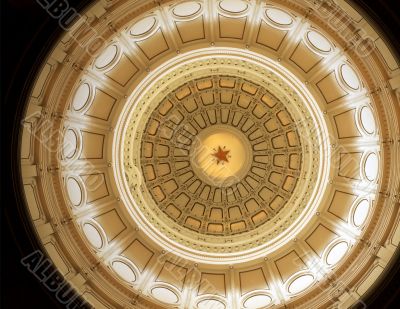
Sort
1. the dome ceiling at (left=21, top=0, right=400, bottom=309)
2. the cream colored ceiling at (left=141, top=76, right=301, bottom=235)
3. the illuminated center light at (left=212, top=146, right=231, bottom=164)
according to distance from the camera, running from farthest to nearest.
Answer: the illuminated center light at (left=212, top=146, right=231, bottom=164) → the cream colored ceiling at (left=141, top=76, right=301, bottom=235) → the dome ceiling at (left=21, top=0, right=400, bottom=309)

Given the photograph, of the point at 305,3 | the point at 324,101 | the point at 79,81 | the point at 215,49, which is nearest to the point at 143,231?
the point at 79,81

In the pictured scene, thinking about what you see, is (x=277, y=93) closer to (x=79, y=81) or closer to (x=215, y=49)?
(x=215, y=49)

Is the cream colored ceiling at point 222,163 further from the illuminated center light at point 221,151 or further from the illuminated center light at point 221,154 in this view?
the illuminated center light at point 221,154

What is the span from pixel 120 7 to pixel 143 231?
8292 mm

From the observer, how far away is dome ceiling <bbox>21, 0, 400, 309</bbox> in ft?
38.9

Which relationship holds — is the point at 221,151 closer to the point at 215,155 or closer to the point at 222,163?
the point at 215,155

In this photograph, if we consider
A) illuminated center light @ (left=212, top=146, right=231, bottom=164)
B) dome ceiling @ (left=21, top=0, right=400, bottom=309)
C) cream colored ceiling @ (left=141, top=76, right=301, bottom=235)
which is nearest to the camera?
dome ceiling @ (left=21, top=0, right=400, bottom=309)

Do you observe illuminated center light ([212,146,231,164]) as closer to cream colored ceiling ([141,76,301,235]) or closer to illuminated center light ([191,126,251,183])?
illuminated center light ([191,126,251,183])

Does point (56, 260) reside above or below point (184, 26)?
below

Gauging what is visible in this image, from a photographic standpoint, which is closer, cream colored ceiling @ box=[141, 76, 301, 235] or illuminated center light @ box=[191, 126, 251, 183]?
cream colored ceiling @ box=[141, 76, 301, 235]

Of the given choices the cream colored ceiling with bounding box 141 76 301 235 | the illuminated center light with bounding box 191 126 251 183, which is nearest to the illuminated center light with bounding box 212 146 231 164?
the illuminated center light with bounding box 191 126 251 183

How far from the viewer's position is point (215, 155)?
17.5 metres

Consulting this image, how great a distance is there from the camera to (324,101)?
14.3m

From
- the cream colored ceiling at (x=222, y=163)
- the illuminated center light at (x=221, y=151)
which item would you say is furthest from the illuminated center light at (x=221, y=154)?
the cream colored ceiling at (x=222, y=163)
